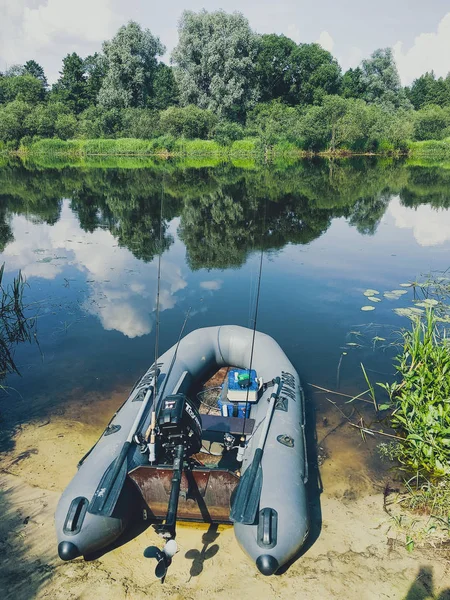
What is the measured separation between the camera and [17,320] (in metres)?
7.74

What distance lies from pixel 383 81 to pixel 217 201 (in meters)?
40.8

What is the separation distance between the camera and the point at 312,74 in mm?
44875

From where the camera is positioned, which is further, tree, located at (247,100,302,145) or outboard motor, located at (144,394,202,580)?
tree, located at (247,100,302,145)

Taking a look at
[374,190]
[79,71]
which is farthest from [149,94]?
[374,190]

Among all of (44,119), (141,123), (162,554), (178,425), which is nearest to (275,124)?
(141,123)

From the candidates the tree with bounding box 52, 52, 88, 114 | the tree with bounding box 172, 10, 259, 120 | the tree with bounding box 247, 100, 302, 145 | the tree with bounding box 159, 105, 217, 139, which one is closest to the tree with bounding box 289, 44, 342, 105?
the tree with bounding box 247, 100, 302, 145

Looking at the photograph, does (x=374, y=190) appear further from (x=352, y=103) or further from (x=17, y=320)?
(x=352, y=103)

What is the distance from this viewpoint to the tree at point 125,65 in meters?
40.4

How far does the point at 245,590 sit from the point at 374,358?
173 inches

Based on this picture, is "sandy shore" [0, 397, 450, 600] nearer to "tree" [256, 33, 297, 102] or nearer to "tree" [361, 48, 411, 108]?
"tree" [256, 33, 297, 102]

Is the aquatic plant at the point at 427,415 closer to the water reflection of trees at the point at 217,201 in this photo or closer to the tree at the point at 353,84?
the water reflection of trees at the point at 217,201

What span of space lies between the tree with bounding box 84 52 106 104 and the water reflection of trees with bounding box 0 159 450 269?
22.1 metres

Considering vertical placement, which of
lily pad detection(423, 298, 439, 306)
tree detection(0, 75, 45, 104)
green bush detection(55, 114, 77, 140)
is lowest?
lily pad detection(423, 298, 439, 306)

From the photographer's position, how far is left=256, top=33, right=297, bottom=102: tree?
145 ft
